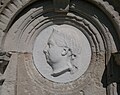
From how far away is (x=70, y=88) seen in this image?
4656 millimetres

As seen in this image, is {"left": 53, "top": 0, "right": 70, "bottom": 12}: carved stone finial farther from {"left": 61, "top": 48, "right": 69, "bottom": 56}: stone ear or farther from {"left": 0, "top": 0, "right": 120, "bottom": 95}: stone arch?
{"left": 61, "top": 48, "right": 69, "bottom": 56}: stone ear

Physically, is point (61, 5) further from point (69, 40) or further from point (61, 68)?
point (61, 68)

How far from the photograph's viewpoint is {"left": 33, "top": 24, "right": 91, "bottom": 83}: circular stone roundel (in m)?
4.64

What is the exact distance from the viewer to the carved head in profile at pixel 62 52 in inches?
182

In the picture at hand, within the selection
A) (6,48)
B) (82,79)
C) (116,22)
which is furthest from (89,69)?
(6,48)

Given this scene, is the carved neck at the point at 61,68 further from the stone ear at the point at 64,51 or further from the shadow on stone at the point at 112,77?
the shadow on stone at the point at 112,77

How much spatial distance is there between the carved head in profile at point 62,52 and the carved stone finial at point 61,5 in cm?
31

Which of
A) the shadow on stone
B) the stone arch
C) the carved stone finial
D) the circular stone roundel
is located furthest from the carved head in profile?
the shadow on stone

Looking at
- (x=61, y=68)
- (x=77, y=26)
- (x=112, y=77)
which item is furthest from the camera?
(x=77, y=26)

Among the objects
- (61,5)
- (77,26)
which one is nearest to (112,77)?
(77,26)

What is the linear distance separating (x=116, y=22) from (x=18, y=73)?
143 centimetres

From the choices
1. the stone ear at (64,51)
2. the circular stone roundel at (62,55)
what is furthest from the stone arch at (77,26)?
the stone ear at (64,51)

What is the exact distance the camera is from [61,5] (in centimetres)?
464

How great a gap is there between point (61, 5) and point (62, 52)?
618 millimetres
